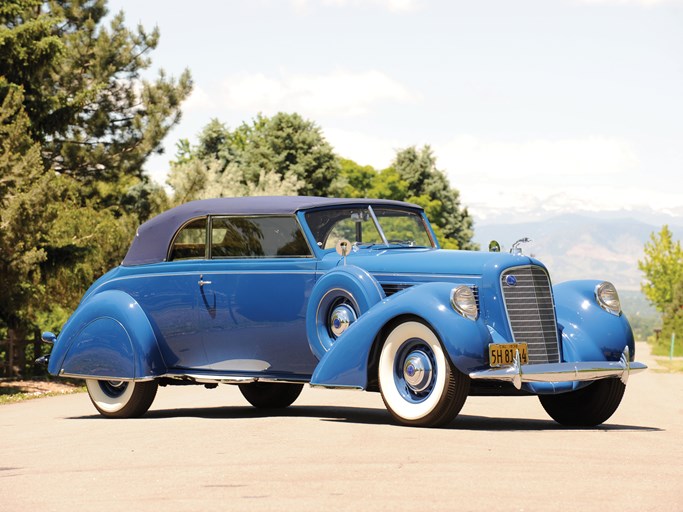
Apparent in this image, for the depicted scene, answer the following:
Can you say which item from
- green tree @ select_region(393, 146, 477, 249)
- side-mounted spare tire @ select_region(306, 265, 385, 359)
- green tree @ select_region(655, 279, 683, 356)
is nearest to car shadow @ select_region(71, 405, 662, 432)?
side-mounted spare tire @ select_region(306, 265, 385, 359)

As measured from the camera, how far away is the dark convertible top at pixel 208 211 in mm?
12320

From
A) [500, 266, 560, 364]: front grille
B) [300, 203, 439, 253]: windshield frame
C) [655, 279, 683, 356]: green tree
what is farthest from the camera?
[655, 279, 683, 356]: green tree

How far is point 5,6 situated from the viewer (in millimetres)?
27141

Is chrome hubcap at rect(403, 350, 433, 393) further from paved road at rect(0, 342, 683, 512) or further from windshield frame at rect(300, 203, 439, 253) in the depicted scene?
windshield frame at rect(300, 203, 439, 253)

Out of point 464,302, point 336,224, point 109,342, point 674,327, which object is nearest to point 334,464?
point 464,302

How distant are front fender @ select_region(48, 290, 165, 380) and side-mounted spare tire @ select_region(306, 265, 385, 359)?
6.98ft

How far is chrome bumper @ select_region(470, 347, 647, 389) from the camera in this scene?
10125 mm

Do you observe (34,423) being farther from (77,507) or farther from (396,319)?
(77,507)

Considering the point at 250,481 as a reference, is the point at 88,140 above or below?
above

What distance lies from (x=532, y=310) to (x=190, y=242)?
160 inches

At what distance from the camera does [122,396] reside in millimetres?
13000

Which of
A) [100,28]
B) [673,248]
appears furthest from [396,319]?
[673,248]

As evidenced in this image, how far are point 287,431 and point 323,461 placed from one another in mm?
2040

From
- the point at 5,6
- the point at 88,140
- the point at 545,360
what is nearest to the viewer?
the point at 545,360
